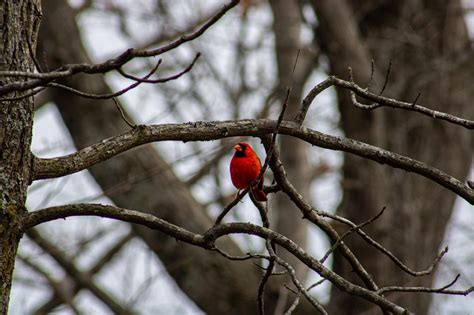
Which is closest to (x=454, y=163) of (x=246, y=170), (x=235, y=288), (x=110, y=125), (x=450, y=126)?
(x=450, y=126)

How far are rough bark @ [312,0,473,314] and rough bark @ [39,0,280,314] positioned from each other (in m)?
1.23

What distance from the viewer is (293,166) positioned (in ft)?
26.7

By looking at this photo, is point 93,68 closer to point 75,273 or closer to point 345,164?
point 75,273

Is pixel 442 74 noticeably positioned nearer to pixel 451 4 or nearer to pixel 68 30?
pixel 451 4

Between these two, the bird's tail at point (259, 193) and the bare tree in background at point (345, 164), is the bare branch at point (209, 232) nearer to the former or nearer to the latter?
the bird's tail at point (259, 193)

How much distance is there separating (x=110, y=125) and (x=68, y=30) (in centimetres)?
90

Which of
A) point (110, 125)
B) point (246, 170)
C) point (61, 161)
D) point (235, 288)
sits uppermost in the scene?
point (110, 125)

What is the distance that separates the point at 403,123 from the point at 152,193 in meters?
2.79

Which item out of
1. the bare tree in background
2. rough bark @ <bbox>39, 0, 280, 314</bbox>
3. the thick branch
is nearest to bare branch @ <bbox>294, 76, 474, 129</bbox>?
the thick branch

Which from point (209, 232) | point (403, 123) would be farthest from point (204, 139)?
point (403, 123)

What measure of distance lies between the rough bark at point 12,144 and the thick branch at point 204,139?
0.09 meters

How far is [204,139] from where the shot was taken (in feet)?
9.52

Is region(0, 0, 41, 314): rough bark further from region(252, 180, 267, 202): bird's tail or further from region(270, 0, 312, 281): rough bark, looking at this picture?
region(270, 0, 312, 281): rough bark

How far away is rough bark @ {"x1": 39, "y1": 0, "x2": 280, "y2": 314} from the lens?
6.14 metres
